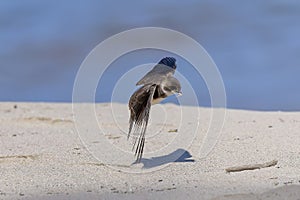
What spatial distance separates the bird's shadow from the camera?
348 centimetres

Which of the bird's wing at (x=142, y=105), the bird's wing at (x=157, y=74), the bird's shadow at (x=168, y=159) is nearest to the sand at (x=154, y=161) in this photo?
the bird's shadow at (x=168, y=159)

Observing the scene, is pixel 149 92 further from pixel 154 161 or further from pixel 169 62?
pixel 154 161

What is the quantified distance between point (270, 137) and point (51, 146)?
1436 mm

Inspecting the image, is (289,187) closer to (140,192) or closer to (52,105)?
(140,192)

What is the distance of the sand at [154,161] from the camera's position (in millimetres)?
2822

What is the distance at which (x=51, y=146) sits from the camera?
4.18m

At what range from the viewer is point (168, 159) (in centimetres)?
359

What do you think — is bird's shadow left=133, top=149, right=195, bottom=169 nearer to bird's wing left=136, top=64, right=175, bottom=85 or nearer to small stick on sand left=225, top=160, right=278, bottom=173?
small stick on sand left=225, top=160, right=278, bottom=173

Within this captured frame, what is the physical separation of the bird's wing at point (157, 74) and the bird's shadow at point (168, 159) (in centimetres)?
68

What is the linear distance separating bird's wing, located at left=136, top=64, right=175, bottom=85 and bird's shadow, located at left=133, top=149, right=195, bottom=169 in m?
0.68

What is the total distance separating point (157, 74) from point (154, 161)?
2.64ft

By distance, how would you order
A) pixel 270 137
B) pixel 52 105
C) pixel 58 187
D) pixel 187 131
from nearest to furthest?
pixel 58 187 < pixel 270 137 < pixel 187 131 < pixel 52 105

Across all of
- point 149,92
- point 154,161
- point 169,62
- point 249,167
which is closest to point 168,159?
point 154,161

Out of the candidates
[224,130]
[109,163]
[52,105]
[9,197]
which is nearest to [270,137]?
[224,130]
